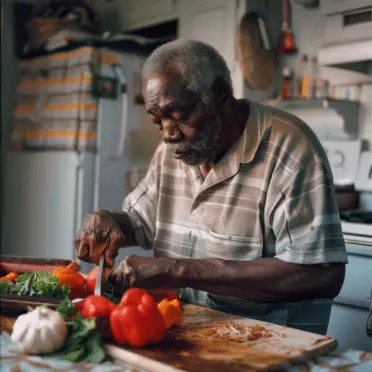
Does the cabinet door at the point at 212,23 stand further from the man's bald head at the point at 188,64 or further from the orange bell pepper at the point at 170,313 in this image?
the orange bell pepper at the point at 170,313

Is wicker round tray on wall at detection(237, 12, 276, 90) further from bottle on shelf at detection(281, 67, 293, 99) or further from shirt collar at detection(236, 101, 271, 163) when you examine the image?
shirt collar at detection(236, 101, 271, 163)

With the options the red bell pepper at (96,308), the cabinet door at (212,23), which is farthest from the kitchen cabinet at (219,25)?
the red bell pepper at (96,308)

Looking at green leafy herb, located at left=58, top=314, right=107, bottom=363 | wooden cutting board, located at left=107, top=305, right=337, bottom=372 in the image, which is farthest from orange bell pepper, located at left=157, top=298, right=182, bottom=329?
green leafy herb, located at left=58, top=314, right=107, bottom=363

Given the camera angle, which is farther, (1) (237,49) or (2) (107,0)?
(2) (107,0)

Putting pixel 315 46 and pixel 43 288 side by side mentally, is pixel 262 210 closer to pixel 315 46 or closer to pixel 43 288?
pixel 43 288

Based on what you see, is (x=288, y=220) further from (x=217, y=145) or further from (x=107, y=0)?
(x=107, y=0)

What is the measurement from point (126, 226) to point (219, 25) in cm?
202

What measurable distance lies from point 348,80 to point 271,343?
2.47 metres

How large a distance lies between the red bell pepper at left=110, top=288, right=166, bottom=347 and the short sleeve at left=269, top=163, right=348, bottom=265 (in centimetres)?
44

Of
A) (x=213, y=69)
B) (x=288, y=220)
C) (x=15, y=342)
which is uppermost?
(x=213, y=69)

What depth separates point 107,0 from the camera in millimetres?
4316

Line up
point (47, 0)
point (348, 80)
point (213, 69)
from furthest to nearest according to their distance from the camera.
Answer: point (47, 0), point (348, 80), point (213, 69)

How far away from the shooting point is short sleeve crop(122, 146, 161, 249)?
69.5 inches

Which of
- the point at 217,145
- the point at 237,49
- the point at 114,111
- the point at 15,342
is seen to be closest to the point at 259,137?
the point at 217,145
